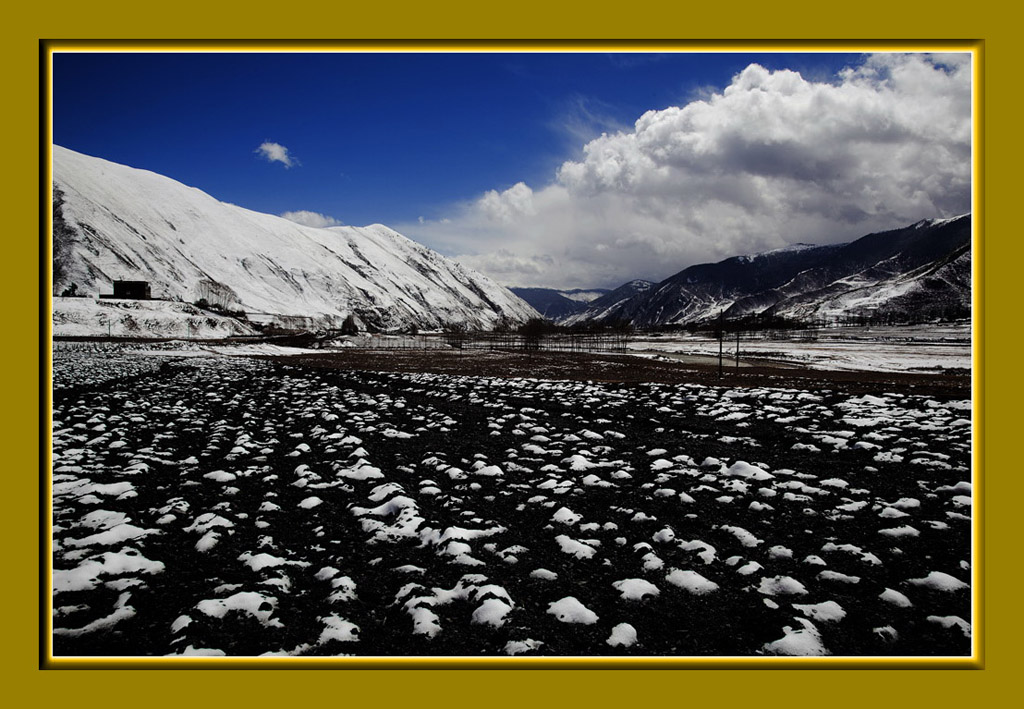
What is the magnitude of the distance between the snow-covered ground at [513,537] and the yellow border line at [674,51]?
0.19m

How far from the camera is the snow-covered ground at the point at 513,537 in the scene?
3.98 meters

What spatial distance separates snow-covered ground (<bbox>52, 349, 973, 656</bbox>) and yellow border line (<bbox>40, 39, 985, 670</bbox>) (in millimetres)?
193

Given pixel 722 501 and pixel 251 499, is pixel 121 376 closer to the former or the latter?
pixel 251 499

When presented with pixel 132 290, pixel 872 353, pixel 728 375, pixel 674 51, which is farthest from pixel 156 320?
pixel 872 353

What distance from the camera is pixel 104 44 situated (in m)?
4.53

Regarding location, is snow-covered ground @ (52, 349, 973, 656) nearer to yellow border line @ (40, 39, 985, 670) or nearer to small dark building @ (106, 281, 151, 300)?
yellow border line @ (40, 39, 985, 670)

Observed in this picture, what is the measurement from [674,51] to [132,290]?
115 meters

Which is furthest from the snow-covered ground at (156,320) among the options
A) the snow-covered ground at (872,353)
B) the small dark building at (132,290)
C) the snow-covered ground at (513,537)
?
the snow-covered ground at (872,353)

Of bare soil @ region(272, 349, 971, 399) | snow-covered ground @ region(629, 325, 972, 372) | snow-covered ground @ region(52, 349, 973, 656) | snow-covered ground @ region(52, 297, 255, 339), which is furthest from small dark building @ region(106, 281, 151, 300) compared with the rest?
snow-covered ground @ region(52, 349, 973, 656)

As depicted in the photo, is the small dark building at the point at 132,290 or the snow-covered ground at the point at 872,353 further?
the small dark building at the point at 132,290

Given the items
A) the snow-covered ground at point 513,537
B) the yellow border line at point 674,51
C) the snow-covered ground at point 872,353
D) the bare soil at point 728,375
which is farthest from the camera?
the snow-covered ground at point 872,353

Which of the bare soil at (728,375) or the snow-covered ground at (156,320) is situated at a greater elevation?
the snow-covered ground at (156,320)

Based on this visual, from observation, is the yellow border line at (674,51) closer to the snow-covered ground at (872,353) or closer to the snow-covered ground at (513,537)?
the snow-covered ground at (513,537)
